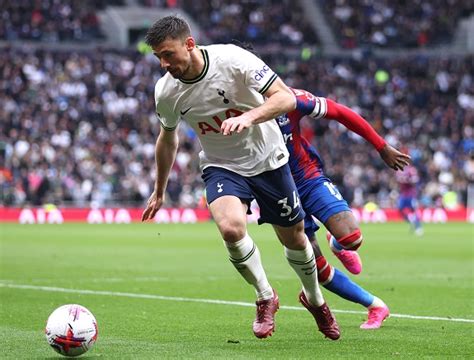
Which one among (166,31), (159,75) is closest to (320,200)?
(166,31)

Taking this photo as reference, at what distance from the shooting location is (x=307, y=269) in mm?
8891

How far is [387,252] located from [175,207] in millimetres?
15823

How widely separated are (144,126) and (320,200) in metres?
28.8

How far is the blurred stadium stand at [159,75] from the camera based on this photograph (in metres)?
35.5

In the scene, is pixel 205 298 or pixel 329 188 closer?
pixel 329 188

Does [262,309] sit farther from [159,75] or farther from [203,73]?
[159,75]

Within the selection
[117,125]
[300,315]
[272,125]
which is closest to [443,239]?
[117,125]

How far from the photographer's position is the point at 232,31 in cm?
4534

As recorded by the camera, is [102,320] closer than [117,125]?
Yes

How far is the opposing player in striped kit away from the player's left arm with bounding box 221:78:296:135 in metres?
0.97

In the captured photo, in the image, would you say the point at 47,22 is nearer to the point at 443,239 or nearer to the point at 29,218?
the point at 29,218

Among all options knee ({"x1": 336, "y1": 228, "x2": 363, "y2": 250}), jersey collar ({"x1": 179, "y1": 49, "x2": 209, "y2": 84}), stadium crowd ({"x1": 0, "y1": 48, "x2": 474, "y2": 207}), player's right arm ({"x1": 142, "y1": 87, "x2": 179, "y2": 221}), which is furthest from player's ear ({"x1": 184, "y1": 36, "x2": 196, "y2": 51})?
stadium crowd ({"x1": 0, "y1": 48, "x2": 474, "y2": 207})

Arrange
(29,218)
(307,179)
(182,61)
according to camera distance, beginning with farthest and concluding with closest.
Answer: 1. (29,218)
2. (307,179)
3. (182,61)

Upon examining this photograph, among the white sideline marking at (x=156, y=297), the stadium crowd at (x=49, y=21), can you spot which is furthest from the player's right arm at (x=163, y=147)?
the stadium crowd at (x=49, y=21)
